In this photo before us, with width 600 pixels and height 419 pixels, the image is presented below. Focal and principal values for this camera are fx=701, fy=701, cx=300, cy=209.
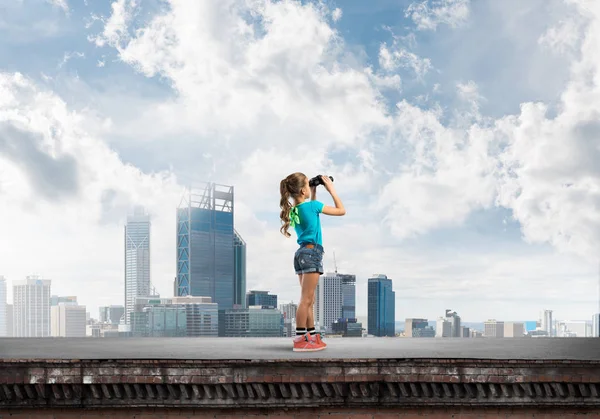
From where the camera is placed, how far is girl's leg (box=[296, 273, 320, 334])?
32.7ft

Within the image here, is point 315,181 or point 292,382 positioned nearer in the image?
point 292,382

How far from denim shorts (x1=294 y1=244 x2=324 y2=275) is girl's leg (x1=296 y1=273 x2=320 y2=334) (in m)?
0.09

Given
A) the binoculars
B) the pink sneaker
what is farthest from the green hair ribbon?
the pink sneaker

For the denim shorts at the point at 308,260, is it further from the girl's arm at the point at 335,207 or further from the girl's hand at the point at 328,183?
the girl's hand at the point at 328,183

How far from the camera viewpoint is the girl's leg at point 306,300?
9961 mm

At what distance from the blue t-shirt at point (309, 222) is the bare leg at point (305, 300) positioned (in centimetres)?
52

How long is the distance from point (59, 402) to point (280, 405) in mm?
2489

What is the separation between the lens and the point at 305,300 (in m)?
10.0

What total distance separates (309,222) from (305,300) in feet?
A: 3.65

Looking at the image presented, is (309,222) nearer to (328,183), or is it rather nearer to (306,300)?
(328,183)

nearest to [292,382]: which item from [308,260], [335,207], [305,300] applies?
[305,300]

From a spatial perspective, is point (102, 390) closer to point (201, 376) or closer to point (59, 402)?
point (59, 402)

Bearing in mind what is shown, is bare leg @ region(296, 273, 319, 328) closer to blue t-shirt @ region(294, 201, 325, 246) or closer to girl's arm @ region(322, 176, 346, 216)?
blue t-shirt @ region(294, 201, 325, 246)

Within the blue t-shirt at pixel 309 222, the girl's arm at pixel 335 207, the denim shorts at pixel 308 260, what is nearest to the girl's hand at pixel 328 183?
the girl's arm at pixel 335 207
